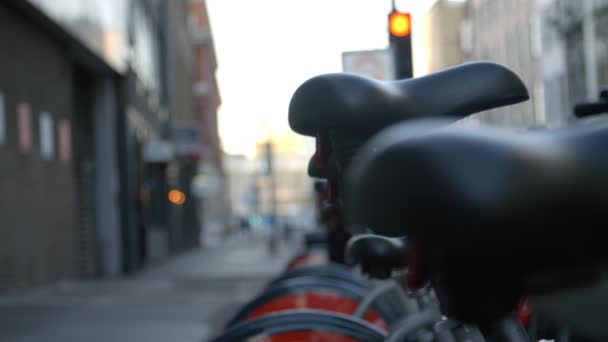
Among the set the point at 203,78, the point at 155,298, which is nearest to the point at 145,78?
the point at 155,298

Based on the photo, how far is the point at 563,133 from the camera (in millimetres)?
742

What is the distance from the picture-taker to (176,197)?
115 ft

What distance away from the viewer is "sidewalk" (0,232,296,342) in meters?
9.01

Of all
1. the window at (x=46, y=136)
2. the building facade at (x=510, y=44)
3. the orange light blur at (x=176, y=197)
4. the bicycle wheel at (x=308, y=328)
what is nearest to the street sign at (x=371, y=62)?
the building facade at (x=510, y=44)

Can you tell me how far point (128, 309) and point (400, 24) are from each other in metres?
5.52

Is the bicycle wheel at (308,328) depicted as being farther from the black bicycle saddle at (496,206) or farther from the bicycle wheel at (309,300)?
the black bicycle saddle at (496,206)

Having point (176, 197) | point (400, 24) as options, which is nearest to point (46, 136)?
point (400, 24)

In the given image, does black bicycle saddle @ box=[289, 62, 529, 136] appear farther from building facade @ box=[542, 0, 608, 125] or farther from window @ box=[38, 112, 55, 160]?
building facade @ box=[542, 0, 608, 125]

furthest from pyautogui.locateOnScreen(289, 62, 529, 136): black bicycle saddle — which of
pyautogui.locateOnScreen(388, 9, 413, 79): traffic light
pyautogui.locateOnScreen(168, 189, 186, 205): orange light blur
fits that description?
pyautogui.locateOnScreen(168, 189, 186, 205): orange light blur

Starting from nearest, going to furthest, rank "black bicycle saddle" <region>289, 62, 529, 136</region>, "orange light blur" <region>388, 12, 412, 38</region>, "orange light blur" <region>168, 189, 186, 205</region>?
"black bicycle saddle" <region>289, 62, 529, 136</region>
"orange light blur" <region>388, 12, 412, 38</region>
"orange light blur" <region>168, 189, 186, 205</region>

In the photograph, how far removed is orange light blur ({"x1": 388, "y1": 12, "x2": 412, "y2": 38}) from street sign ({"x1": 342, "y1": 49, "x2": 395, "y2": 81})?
0.89 m

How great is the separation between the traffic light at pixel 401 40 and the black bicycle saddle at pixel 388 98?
6041 mm

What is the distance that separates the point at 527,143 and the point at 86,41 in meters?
16.7

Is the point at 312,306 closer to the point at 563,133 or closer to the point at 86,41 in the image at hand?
the point at 563,133
